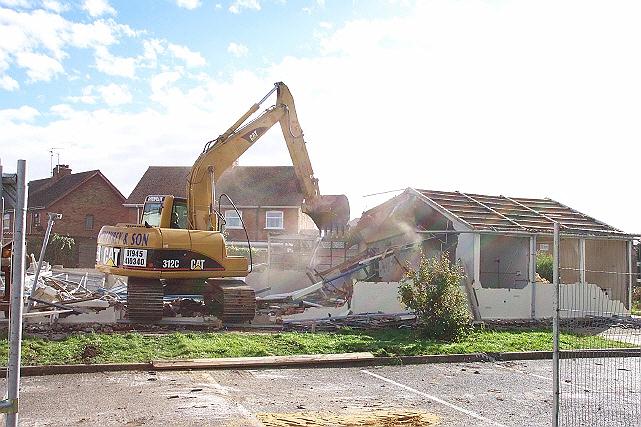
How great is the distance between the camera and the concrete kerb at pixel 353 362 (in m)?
11.4

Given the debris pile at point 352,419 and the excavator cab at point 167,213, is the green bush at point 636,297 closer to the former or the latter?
the excavator cab at point 167,213

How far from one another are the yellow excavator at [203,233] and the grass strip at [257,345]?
9.66 feet

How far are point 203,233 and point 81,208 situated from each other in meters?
36.1

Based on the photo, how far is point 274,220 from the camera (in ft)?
153

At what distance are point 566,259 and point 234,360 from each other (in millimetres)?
15020

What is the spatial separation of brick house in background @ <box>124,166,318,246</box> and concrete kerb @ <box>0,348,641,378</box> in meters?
31.3

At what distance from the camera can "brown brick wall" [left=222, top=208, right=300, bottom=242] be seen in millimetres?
46375

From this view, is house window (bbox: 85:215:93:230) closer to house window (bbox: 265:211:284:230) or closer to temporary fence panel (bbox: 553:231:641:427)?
house window (bbox: 265:211:284:230)

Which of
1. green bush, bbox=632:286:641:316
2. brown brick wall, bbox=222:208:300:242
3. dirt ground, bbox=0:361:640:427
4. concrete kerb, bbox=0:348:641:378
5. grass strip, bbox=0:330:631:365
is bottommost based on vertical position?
dirt ground, bbox=0:361:640:427

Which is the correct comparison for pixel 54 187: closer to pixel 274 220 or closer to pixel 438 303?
pixel 274 220

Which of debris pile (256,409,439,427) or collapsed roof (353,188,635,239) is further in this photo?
collapsed roof (353,188,635,239)

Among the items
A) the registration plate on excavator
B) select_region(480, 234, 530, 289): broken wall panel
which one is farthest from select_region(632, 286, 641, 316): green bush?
the registration plate on excavator

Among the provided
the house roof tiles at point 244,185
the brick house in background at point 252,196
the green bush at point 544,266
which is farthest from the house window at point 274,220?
the green bush at point 544,266

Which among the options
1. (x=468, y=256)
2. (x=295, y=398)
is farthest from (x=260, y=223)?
(x=295, y=398)
